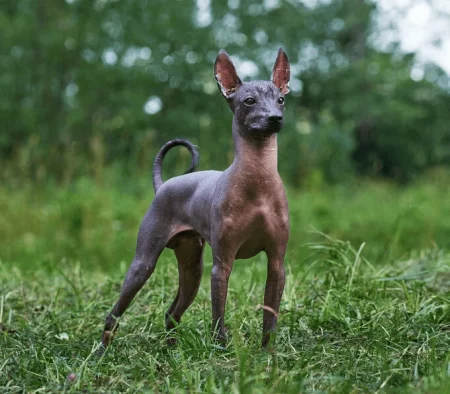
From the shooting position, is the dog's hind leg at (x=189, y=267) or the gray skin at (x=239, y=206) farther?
the dog's hind leg at (x=189, y=267)

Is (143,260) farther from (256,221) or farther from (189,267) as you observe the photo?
(256,221)

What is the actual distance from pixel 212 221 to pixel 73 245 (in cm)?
384

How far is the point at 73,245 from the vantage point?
6152 mm

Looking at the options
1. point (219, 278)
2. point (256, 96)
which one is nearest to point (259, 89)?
point (256, 96)

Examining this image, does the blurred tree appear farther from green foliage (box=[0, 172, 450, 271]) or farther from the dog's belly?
the dog's belly

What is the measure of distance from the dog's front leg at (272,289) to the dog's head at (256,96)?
0.55 meters

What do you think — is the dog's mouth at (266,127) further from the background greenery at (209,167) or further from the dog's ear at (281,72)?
the background greenery at (209,167)

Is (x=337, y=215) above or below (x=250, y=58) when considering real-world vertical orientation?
below

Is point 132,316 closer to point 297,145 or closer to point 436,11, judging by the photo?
point 297,145

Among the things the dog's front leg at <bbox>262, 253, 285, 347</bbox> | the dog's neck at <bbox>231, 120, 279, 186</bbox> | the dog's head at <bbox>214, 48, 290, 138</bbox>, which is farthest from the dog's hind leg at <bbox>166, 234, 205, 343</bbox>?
the dog's head at <bbox>214, 48, 290, 138</bbox>

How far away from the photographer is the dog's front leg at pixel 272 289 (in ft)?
8.78

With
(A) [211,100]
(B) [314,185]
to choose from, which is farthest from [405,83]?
(B) [314,185]

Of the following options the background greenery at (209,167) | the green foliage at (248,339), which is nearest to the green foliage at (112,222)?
the background greenery at (209,167)

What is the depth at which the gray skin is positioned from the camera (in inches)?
100
